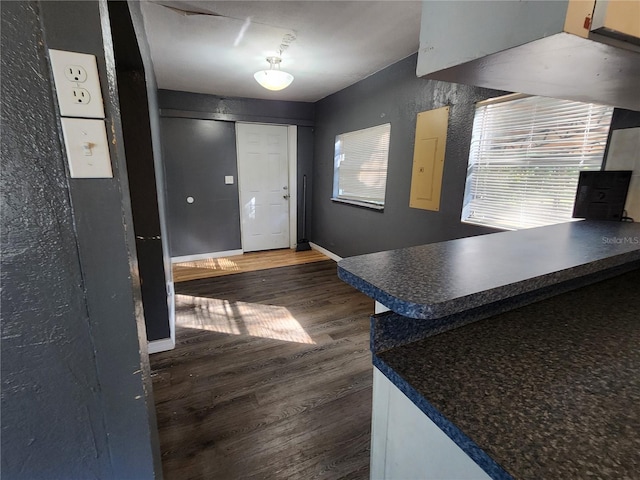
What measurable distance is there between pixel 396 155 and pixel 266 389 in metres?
2.47

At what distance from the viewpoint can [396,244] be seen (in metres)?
3.15

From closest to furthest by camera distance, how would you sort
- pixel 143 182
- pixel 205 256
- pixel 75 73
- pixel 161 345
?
1. pixel 75 73
2. pixel 143 182
3. pixel 161 345
4. pixel 205 256

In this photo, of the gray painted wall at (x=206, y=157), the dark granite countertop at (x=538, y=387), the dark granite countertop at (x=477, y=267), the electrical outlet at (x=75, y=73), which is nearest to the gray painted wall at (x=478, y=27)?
the dark granite countertop at (x=477, y=267)

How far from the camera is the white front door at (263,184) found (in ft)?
14.7

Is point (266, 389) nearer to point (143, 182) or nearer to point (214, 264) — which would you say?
point (143, 182)

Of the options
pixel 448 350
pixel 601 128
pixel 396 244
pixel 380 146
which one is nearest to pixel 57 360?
pixel 448 350

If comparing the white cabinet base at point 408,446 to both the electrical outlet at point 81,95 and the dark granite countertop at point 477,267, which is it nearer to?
the dark granite countertop at point 477,267

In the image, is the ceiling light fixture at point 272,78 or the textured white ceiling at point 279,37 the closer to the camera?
the textured white ceiling at point 279,37

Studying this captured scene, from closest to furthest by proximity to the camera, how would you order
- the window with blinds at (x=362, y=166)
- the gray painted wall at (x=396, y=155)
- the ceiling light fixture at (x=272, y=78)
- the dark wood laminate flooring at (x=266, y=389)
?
the dark wood laminate flooring at (x=266, y=389)
the gray painted wall at (x=396, y=155)
the ceiling light fixture at (x=272, y=78)
the window with blinds at (x=362, y=166)

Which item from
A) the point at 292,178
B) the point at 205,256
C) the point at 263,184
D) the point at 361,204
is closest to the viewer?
the point at 361,204

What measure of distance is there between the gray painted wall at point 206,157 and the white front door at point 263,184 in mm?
139

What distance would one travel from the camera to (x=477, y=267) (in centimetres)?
78

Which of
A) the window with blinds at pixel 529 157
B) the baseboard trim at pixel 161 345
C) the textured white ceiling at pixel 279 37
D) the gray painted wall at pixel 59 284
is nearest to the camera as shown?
the gray painted wall at pixel 59 284

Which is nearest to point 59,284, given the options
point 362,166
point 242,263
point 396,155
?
point 396,155
